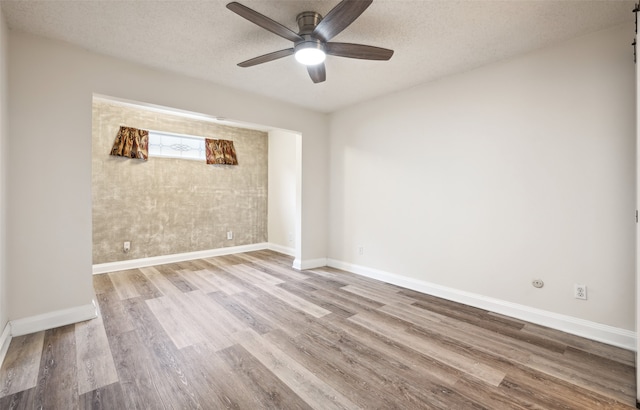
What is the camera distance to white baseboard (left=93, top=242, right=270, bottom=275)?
14.1 ft

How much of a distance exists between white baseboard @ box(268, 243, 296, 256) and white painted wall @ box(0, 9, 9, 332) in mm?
3835

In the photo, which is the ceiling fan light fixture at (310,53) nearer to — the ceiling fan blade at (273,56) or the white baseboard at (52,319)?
the ceiling fan blade at (273,56)

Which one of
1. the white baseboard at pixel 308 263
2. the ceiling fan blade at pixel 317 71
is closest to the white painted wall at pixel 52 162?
the ceiling fan blade at pixel 317 71

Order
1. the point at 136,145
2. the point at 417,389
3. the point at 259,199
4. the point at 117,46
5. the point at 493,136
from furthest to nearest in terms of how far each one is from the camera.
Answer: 1. the point at 259,199
2. the point at 136,145
3. the point at 493,136
4. the point at 117,46
5. the point at 417,389

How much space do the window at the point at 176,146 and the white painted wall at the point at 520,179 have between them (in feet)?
10.6

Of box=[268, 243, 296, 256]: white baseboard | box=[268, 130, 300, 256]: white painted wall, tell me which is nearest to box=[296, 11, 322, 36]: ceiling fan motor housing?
box=[268, 130, 300, 256]: white painted wall

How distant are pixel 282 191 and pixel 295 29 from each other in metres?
3.73

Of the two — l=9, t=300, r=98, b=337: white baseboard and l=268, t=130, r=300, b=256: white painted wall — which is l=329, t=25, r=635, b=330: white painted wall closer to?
l=268, t=130, r=300, b=256: white painted wall

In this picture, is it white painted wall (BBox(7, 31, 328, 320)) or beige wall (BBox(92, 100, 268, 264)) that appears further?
beige wall (BBox(92, 100, 268, 264))

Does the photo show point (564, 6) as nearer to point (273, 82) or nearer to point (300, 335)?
point (273, 82)

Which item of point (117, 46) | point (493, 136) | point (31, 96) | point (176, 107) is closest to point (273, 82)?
point (176, 107)

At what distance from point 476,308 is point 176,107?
3.96 metres

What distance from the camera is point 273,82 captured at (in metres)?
3.39

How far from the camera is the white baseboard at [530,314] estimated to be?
2.23m
